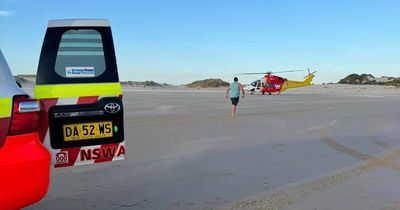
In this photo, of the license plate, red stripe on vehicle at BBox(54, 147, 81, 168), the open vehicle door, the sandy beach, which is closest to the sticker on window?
the open vehicle door

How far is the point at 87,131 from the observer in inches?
165

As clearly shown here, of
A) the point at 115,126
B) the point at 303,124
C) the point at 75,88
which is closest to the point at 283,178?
the point at 115,126

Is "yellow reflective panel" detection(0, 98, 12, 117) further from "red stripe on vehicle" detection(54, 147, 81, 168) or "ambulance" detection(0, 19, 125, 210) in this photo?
"red stripe on vehicle" detection(54, 147, 81, 168)

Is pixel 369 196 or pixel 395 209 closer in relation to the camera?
pixel 395 209

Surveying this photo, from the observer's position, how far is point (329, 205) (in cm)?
535

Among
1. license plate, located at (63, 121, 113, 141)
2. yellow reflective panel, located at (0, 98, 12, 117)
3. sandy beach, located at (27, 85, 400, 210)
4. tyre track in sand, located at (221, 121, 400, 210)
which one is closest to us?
yellow reflective panel, located at (0, 98, 12, 117)

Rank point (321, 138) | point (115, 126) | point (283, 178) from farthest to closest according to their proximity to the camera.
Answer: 1. point (321, 138)
2. point (283, 178)
3. point (115, 126)

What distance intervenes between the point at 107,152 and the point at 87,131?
29 centimetres

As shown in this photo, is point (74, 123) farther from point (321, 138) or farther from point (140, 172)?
point (321, 138)

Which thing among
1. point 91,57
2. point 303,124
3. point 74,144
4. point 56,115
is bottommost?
point 303,124

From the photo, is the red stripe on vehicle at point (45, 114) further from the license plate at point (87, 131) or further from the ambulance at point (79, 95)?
the license plate at point (87, 131)

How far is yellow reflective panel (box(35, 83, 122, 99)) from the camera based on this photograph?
4.07 meters

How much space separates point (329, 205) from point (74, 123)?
3040 millimetres

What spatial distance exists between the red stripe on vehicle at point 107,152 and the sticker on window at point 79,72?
67cm
